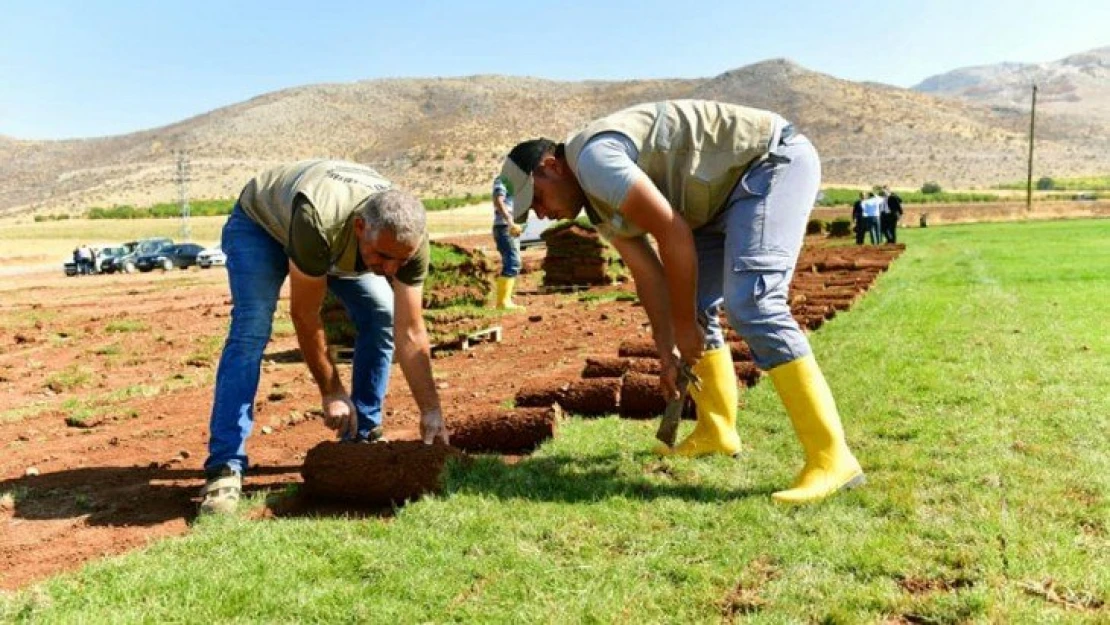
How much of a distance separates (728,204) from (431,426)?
1780mm

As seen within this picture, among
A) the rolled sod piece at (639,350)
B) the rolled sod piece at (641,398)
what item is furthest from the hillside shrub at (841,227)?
the rolled sod piece at (641,398)

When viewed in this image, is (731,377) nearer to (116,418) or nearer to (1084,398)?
(1084,398)

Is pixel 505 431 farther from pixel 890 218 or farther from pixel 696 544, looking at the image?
pixel 890 218

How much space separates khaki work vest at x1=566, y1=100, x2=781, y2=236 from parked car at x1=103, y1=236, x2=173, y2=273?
114 ft

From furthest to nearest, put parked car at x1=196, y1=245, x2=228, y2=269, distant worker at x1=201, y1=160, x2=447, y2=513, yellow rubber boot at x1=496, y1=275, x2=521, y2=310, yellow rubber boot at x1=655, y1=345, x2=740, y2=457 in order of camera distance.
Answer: parked car at x1=196, y1=245, x2=228, y2=269
yellow rubber boot at x1=496, y1=275, x2=521, y2=310
yellow rubber boot at x1=655, y1=345, x2=740, y2=457
distant worker at x1=201, y1=160, x2=447, y2=513

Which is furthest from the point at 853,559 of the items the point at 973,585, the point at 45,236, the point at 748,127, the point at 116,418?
the point at 45,236

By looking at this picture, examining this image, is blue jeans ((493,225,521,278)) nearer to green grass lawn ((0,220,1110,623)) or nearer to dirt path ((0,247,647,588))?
dirt path ((0,247,647,588))

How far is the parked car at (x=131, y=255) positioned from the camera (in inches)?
1375

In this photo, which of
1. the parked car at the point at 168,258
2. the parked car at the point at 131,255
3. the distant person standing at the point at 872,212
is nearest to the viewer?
the distant person standing at the point at 872,212

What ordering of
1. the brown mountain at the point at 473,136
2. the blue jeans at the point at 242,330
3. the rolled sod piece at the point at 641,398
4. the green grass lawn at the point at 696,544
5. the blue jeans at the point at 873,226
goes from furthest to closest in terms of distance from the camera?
the brown mountain at the point at 473,136
the blue jeans at the point at 873,226
the rolled sod piece at the point at 641,398
the blue jeans at the point at 242,330
the green grass lawn at the point at 696,544

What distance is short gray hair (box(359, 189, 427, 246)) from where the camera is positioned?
3893 mm

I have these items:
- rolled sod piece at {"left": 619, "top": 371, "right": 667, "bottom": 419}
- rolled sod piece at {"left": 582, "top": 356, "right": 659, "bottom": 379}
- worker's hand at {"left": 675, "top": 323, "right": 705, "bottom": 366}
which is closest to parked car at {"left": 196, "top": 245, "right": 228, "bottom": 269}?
rolled sod piece at {"left": 582, "top": 356, "right": 659, "bottom": 379}

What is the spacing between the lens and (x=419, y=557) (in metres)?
3.50

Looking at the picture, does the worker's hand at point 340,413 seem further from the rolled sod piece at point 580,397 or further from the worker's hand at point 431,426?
the rolled sod piece at point 580,397
